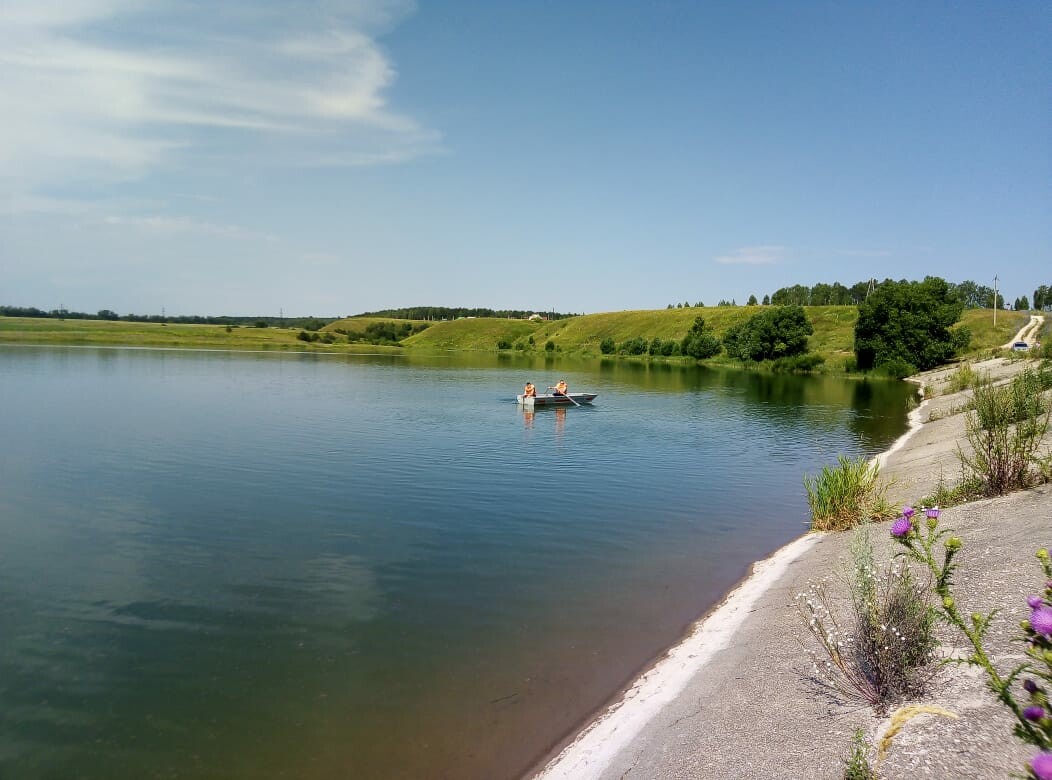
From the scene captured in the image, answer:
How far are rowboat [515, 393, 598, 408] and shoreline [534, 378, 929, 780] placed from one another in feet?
101

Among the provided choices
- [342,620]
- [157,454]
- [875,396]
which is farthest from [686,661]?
[875,396]

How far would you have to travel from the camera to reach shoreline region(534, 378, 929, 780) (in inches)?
288

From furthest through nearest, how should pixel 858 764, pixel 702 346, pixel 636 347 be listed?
1. pixel 636 347
2. pixel 702 346
3. pixel 858 764

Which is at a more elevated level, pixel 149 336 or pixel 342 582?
pixel 149 336

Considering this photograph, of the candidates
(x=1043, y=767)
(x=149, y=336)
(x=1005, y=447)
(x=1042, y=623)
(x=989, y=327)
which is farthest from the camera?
(x=149, y=336)

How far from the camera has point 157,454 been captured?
24.5 metres

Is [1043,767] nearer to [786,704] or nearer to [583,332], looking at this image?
[786,704]

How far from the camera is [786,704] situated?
7258mm

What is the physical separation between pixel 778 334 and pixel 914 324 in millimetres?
23173

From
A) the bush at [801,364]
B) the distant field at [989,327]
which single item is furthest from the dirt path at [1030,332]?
the bush at [801,364]

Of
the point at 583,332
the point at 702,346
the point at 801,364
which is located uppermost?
the point at 583,332

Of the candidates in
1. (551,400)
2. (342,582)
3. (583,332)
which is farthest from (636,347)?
(342,582)

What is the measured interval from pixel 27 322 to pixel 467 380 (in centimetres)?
13593

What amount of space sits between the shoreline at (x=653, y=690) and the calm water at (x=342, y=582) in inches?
13.0
